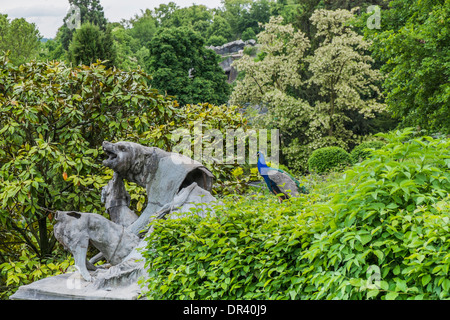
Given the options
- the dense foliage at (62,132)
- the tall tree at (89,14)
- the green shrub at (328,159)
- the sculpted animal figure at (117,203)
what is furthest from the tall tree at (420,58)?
the tall tree at (89,14)

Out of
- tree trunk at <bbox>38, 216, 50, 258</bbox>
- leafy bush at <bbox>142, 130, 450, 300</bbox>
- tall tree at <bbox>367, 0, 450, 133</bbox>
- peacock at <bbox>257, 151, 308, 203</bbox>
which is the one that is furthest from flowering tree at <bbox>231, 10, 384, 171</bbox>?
leafy bush at <bbox>142, 130, 450, 300</bbox>

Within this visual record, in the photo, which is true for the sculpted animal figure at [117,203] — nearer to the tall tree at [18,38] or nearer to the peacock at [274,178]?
the peacock at [274,178]

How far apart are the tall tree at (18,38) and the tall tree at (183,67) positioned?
7.91 meters

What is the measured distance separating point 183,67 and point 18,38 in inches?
416

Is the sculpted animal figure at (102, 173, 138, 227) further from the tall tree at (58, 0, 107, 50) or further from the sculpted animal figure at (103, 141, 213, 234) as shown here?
the tall tree at (58, 0, 107, 50)

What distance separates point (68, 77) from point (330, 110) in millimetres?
17531

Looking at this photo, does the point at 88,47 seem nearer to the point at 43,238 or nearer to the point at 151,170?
the point at 43,238

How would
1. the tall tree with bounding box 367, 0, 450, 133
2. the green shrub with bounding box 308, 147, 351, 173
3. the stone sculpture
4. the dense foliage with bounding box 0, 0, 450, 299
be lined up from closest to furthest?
the dense foliage with bounding box 0, 0, 450, 299
the stone sculpture
the tall tree with bounding box 367, 0, 450, 133
the green shrub with bounding box 308, 147, 351, 173

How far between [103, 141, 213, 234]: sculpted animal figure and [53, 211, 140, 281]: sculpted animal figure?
0.33m

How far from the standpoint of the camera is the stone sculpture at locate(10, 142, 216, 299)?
4402mm

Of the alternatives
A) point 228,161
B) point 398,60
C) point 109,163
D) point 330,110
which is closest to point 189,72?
point 330,110

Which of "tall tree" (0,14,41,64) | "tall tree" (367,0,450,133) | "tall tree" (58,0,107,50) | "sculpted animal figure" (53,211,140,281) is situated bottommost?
"sculpted animal figure" (53,211,140,281)

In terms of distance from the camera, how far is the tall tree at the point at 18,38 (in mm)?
31188
